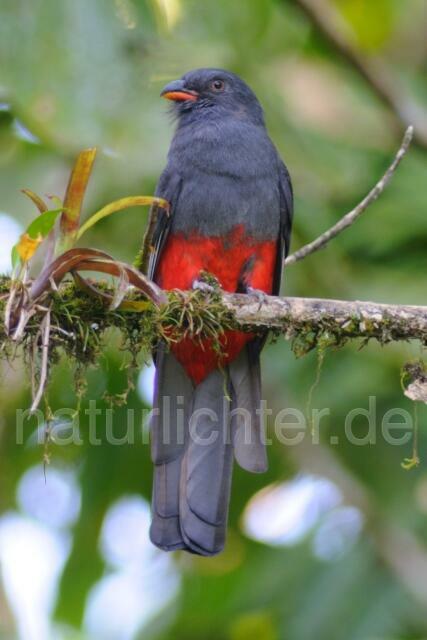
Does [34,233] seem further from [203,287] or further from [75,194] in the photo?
[203,287]

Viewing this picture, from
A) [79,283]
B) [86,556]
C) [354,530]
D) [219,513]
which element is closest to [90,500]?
[86,556]

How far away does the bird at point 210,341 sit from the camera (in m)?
4.04

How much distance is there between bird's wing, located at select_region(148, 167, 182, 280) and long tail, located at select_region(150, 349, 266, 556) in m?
0.41

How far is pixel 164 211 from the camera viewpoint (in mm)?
4426

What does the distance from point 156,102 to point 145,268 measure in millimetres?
1258

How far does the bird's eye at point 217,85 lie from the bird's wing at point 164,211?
2.51ft

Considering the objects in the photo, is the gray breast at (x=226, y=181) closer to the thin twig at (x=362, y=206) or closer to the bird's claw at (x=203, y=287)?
the thin twig at (x=362, y=206)

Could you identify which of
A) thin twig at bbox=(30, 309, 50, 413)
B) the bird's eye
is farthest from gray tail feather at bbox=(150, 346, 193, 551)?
the bird's eye

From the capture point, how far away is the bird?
13.3ft

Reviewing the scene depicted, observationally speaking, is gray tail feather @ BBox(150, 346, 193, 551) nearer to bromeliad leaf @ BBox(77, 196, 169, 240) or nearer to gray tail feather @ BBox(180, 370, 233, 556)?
gray tail feather @ BBox(180, 370, 233, 556)

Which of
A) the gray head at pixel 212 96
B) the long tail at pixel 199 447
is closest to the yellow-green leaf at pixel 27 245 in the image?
the long tail at pixel 199 447

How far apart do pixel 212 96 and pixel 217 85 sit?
8 cm

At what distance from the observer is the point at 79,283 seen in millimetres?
3211

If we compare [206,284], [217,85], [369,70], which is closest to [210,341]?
[206,284]
